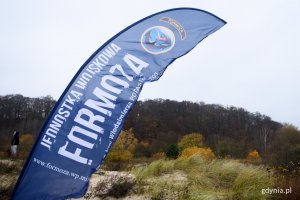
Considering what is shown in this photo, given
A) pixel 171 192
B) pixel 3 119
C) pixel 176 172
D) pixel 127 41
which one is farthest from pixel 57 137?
pixel 3 119

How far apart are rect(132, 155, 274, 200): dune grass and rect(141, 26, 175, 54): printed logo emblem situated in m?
3.20

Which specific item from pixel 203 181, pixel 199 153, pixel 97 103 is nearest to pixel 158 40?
pixel 97 103

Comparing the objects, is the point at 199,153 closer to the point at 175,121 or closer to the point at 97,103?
the point at 97,103

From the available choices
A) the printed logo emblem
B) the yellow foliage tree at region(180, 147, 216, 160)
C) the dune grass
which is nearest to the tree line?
the yellow foliage tree at region(180, 147, 216, 160)

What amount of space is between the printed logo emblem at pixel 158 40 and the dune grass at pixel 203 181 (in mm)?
3197

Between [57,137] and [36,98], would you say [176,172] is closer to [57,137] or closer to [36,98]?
[57,137]

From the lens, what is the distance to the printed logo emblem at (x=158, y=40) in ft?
14.6

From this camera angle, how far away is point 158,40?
178 inches

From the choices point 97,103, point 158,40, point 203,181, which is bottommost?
point 203,181

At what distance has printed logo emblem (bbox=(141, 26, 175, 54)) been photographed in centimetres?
446

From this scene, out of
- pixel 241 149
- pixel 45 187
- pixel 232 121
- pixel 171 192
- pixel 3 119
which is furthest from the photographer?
pixel 232 121

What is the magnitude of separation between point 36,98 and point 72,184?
92556 mm

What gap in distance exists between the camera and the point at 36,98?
90.8m

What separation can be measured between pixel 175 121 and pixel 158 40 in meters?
93.6
